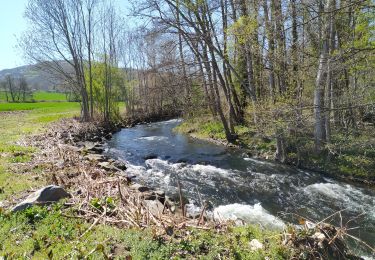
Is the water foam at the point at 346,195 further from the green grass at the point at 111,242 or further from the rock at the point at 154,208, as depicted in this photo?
the rock at the point at 154,208

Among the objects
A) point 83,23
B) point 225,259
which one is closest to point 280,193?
point 225,259

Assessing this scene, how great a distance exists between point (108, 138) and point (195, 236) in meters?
18.3

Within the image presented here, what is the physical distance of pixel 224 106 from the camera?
864 inches

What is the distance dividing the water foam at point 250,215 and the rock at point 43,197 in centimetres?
372

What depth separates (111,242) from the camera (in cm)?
489

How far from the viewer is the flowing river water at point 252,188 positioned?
800cm

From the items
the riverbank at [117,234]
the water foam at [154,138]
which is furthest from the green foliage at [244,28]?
the water foam at [154,138]

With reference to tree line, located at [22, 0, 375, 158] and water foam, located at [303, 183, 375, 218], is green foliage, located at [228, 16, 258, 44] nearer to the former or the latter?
tree line, located at [22, 0, 375, 158]

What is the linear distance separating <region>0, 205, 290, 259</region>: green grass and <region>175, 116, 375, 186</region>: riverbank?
4092mm

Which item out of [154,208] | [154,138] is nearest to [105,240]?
[154,208]

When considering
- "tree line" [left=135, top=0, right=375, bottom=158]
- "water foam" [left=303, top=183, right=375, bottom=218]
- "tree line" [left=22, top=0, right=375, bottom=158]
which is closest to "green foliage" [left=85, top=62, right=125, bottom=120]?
"tree line" [left=22, top=0, right=375, bottom=158]

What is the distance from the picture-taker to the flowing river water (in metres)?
8.00

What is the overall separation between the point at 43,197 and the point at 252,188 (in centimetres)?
676

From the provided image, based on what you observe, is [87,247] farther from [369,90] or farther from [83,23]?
[83,23]
